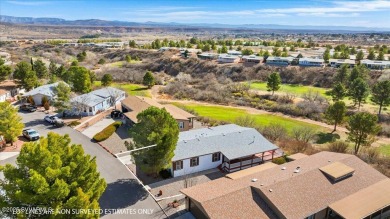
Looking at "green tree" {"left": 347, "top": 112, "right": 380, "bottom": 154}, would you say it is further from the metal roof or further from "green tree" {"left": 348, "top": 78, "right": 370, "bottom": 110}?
"green tree" {"left": 348, "top": 78, "right": 370, "bottom": 110}

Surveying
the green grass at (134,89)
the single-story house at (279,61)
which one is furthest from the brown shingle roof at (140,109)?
the single-story house at (279,61)

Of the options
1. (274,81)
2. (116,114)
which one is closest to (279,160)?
(116,114)

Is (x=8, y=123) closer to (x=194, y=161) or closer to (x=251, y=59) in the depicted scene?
(x=194, y=161)

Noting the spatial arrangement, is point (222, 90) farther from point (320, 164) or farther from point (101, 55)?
point (101, 55)

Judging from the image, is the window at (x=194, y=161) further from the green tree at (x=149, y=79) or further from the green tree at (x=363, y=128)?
the green tree at (x=149, y=79)

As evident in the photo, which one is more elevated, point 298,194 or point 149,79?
point 298,194
